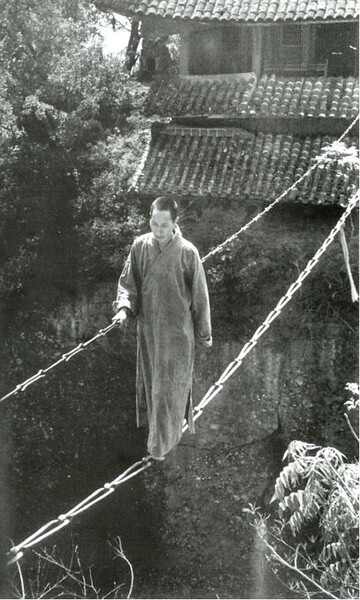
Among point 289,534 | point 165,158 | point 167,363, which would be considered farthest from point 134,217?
point 167,363

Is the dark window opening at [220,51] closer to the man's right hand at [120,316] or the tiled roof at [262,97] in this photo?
the tiled roof at [262,97]

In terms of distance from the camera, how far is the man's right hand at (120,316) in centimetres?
510

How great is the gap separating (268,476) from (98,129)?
272 inches

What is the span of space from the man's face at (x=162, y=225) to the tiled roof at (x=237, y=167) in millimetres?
7488

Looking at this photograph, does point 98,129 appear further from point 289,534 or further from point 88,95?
point 289,534

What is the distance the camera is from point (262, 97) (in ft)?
43.3

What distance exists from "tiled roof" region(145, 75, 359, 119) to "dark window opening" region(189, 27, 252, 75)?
283mm

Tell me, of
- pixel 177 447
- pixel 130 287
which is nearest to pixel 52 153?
pixel 177 447

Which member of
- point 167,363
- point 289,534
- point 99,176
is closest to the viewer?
point 167,363

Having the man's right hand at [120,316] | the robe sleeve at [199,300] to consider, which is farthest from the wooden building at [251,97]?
the man's right hand at [120,316]

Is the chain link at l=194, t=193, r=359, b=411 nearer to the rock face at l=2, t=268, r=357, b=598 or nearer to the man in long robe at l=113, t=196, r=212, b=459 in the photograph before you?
the man in long robe at l=113, t=196, r=212, b=459

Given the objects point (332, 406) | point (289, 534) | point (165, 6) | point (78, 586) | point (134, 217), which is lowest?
point (78, 586)

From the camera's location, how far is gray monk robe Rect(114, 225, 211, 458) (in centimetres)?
523

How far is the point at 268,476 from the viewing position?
43.0 ft
